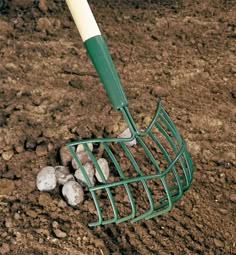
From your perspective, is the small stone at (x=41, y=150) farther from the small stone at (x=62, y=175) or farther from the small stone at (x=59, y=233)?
the small stone at (x=59, y=233)

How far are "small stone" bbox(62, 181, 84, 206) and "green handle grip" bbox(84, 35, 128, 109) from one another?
494 mm

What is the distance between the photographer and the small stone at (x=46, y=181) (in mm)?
2504

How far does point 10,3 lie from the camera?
3.54 metres

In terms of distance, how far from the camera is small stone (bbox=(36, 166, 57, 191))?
2.50 m

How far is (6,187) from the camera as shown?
253 cm

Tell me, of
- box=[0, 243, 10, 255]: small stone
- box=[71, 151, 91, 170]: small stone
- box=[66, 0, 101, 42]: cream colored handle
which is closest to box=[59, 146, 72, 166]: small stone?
box=[71, 151, 91, 170]: small stone

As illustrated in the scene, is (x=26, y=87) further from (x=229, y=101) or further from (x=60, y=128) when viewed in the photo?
(x=229, y=101)

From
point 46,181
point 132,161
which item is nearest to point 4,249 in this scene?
point 46,181

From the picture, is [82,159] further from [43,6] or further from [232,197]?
[43,6]

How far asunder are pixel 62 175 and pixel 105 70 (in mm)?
621

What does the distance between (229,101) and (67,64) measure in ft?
2.91

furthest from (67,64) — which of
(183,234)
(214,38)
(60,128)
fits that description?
(183,234)

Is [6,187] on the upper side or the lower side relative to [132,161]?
lower

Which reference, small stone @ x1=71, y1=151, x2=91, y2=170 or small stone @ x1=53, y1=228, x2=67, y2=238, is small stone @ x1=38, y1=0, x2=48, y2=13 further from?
small stone @ x1=53, y1=228, x2=67, y2=238
